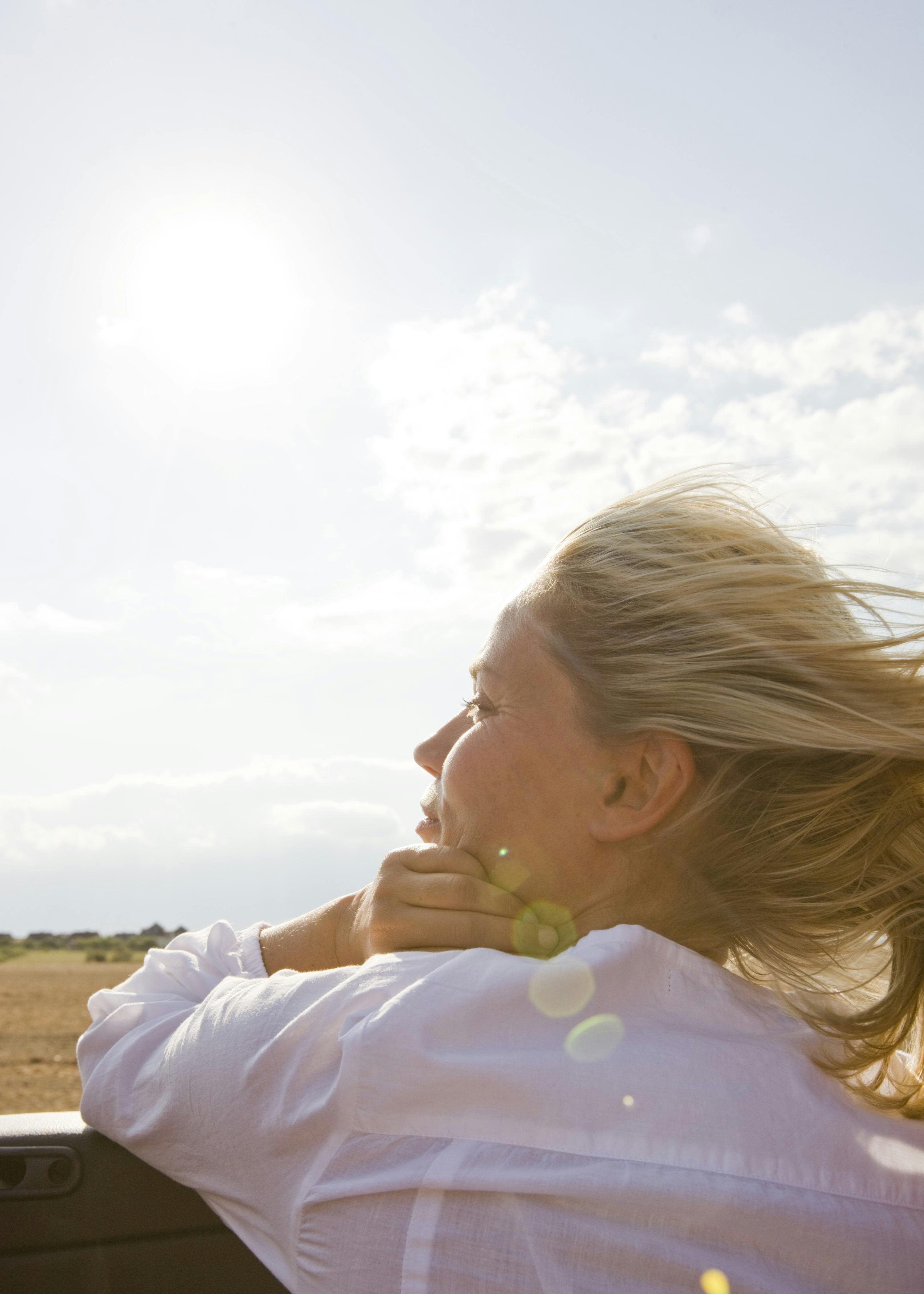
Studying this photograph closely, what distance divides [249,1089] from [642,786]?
0.92 meters

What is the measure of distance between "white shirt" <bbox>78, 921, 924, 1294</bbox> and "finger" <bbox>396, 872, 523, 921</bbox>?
23 centimetres

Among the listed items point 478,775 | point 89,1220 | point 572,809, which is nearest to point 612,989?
point 572,809

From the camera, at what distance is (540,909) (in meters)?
1.91

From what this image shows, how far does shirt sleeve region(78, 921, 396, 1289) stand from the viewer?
54.7 inches

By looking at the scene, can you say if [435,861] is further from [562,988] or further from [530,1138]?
[530,1138]

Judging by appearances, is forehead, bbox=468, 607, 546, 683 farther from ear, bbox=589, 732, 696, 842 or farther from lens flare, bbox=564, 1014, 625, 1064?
lens flare, bbox=564, 1014, 625, 1064

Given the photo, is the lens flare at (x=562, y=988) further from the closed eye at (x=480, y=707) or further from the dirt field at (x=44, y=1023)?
the dirt field at (x=44, y=1023)

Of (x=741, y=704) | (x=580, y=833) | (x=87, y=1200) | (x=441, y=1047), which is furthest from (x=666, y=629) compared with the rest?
(x=87, y=1200)

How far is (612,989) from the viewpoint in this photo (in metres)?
1.47

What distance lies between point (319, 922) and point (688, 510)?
1.21m

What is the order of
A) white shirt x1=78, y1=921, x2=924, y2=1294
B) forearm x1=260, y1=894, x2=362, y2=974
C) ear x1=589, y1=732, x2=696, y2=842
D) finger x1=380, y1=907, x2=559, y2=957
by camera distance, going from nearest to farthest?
white shirt x1=78, y1=921, x2=924, y2=1294
finger x1=380, y1=907, x2=559, y2=957
ear x1=589, y1=732, x2=696, y2=842
forearm x1=260, y1=894, x2=362, y2=974

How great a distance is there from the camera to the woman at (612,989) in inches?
51.8

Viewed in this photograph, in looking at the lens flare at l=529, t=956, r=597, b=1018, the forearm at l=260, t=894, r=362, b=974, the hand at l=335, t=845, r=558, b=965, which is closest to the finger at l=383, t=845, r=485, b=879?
the hand at l=335, t=845, r=558, b=965

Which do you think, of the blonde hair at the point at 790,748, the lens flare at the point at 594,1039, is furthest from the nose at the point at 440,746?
the lens flare at the point at 594,1039
